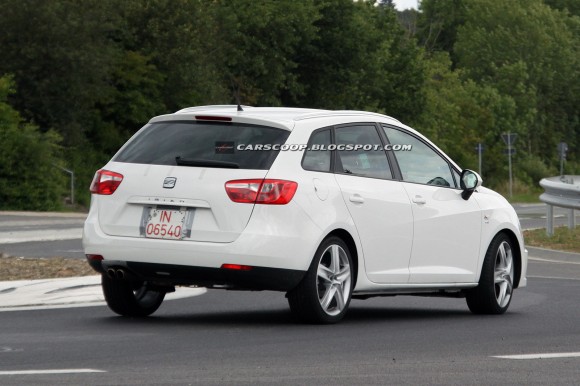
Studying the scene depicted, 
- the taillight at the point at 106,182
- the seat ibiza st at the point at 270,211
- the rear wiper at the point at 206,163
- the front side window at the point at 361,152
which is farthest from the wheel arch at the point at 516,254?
the taillight at the point at 106,182

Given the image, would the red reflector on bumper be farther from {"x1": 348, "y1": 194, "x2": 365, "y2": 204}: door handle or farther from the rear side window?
{"x1": 348, "y1": 194, "x2": 365, "y2": 204}: door handle

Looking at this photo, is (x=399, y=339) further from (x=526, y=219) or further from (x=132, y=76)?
(x=132, y=76)

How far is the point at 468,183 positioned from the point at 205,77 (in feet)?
158

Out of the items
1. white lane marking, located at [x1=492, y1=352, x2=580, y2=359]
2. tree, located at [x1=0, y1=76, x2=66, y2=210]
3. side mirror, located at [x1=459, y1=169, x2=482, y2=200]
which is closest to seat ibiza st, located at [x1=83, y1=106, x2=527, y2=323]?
side mirror, located at [x1=459, y1=169, x2=482, y2=200]

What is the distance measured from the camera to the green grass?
86.0 feet

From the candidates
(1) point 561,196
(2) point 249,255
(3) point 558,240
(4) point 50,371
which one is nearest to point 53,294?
(2) point 249,255

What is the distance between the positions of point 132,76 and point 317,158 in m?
46.6

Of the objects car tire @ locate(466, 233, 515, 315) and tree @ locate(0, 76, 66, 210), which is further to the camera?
tree @ locate(0, 76, 66, 210)

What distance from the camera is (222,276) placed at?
35.2ft

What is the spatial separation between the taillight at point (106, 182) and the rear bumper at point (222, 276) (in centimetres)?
60

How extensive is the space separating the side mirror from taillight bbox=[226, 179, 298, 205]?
2536mm

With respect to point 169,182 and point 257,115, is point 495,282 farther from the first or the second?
point 169,182

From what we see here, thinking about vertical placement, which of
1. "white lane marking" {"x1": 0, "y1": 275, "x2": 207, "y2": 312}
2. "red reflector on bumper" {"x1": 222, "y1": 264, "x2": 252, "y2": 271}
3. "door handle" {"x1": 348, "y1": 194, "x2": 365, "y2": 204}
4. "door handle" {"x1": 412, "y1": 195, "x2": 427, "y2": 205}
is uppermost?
"door handle" {"x1": 348, "y1": 194, "x2": 365, "y2": 204}

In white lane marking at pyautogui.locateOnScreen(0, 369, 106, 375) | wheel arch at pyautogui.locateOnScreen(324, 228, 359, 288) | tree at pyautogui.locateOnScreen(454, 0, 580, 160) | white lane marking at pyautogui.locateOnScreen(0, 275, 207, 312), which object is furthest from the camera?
tree at pyautogui.locateOnScreen(454, 0, 580, 160)
